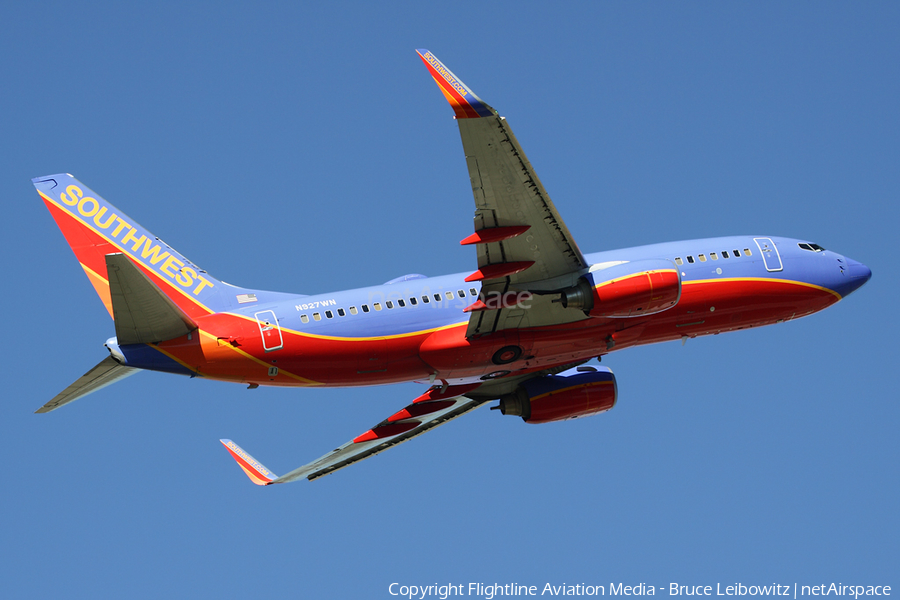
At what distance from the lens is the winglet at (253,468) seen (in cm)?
4453

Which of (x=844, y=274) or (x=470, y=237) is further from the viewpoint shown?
(x=844, y=274)

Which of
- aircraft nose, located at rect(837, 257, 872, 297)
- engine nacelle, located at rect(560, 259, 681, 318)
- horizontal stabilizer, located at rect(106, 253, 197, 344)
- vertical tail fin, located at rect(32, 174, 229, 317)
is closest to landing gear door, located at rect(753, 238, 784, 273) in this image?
aircraft nose, located at rect(837, 257, 872, 297)

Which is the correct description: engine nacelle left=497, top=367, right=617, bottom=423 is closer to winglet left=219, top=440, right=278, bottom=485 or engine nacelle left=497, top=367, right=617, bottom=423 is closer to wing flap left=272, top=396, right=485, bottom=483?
wing flap left=272, top=396, right=485, bottom=483

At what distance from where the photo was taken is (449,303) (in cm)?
3725

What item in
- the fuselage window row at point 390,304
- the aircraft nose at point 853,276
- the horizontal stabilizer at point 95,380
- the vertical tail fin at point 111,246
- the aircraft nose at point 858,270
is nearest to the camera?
the horizontal stabilizer at point 95,380

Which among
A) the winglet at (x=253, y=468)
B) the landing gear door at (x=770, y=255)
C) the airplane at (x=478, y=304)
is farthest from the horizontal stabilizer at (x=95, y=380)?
the landing gear door at (x=770, y=255)

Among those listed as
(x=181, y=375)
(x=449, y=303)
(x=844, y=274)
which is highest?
(x=844, y=274)

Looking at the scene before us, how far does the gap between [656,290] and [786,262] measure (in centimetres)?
811

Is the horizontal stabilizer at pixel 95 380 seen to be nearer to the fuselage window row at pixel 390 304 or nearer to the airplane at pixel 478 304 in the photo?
the airplane at pixel 478 304

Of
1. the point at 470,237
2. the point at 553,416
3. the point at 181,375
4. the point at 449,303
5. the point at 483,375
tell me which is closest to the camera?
the point at 470,237

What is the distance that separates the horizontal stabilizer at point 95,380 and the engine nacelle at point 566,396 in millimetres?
16454

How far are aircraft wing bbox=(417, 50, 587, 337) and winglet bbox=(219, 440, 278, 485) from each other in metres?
13.7

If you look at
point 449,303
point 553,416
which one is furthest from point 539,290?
point 553,416

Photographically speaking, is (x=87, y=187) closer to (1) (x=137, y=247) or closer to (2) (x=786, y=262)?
(1) (x=137, y=247)
